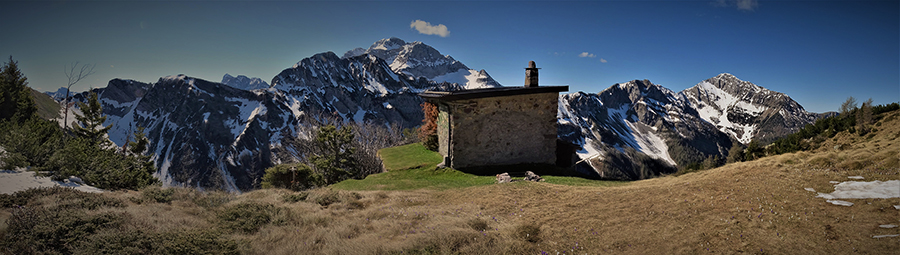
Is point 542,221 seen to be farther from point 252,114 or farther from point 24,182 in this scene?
point 252,114

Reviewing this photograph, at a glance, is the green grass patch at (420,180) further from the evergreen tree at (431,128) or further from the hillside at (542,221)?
the hillside at (542,221)

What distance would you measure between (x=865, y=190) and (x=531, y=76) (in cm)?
1166

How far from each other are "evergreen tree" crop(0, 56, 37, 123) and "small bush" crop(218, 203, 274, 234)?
87.3 ft

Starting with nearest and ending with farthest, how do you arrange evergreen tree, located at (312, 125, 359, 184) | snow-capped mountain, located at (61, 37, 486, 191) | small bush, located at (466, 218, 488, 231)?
small bush, located at (466, 218, 488, 231) < evergreen tree, located at (312, 125, 359, 184) < snow-capped mountain, located at (61, 37, 486, 191)

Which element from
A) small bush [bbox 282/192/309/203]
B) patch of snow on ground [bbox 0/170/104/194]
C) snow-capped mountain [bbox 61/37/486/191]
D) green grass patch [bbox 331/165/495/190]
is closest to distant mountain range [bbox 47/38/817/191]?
snow-capped mountain [bbox 61/37/486/191]

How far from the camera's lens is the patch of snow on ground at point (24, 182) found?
866 cm

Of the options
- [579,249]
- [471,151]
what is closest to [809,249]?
[579,249]

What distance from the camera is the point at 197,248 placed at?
19.4ft

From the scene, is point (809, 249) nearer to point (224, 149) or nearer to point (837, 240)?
point (837, 240)

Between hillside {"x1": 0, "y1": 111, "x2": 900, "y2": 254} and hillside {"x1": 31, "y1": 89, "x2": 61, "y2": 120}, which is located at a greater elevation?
hillside {"x1": 31, "y1": 89, "x2": 61, "y2": 120}

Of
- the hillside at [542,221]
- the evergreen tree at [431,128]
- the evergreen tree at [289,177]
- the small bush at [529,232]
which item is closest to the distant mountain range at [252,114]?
the evergreen tree at [289,177]

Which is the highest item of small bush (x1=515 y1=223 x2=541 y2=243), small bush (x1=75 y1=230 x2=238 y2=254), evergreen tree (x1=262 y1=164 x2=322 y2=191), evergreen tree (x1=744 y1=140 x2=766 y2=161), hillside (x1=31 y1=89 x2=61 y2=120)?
hillside (x1=31 y1=89 x2=61 y2=120)

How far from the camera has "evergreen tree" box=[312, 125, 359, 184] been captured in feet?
67.8

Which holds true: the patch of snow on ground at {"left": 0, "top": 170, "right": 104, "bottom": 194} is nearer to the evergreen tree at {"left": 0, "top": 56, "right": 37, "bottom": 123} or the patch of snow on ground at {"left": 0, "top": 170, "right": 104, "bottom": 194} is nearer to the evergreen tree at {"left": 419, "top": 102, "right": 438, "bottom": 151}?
the evergreen tree at {"left": 419, "top": 102, "right": 438, "bottom": 151}
